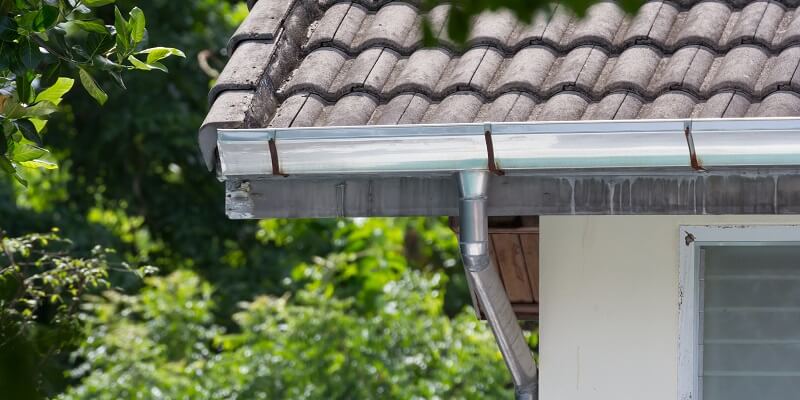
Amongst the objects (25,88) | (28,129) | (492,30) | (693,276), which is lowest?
(693,276)

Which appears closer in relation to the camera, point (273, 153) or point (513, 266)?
point (273, 153)

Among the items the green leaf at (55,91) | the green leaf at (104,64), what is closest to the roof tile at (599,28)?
the green leaf at (104,64)

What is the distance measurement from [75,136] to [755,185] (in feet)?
41.5

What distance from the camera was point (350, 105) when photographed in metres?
3.15

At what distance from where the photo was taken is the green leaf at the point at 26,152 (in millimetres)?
3109

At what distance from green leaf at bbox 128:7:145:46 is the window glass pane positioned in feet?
5.11

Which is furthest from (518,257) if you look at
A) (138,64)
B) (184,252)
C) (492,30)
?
(184,252)

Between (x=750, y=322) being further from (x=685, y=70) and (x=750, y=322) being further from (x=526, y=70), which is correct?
(x=526, y=70)

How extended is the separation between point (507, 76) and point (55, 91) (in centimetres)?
113

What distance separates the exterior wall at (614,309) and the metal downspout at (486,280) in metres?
0.07

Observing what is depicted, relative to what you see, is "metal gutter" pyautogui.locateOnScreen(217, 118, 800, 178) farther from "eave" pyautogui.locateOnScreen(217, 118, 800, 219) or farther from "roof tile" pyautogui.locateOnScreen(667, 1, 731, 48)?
"roof tile" pyautogui.locateOnScreen(667, 1, 731, 48)

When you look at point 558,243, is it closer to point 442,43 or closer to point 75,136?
point 442,43

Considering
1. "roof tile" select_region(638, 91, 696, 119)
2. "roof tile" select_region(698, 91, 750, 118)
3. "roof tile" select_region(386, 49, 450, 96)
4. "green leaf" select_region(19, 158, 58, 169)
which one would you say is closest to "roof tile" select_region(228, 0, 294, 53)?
"roof tile" select_region(386, 49, 450, 96)

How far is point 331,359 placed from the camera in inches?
355
